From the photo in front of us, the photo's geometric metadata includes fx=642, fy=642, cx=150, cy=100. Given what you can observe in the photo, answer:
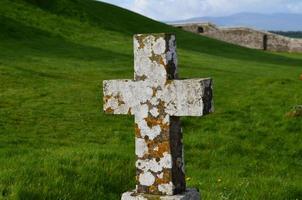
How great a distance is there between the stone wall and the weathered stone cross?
195ft

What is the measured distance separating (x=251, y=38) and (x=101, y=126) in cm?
5203

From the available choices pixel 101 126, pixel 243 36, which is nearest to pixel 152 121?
pixel 101 126

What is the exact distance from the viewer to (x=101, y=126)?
18.9 metres

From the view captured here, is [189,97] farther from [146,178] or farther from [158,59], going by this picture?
[146,178]

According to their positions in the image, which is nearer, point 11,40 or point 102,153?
point 102,153

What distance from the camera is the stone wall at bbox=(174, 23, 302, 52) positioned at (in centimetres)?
6525

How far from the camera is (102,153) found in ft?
40.0

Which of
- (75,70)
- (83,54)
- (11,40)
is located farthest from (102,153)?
(11,40)

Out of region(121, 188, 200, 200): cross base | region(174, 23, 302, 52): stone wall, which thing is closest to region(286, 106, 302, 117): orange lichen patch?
region(121, 188, 200, 200): cross base

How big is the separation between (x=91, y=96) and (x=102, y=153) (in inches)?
466

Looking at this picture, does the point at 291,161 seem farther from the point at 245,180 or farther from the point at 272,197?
the point at 272,197

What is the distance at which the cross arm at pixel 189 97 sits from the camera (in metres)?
6.62

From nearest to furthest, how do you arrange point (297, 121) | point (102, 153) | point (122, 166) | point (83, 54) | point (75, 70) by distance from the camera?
point (122, 166) → point (102, 153) → point (297, 121) → point (75, 70) → point (83, 54)

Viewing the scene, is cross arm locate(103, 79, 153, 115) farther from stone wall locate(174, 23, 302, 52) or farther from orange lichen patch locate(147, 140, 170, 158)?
stone wall locate(174, 23, 302, 52)
